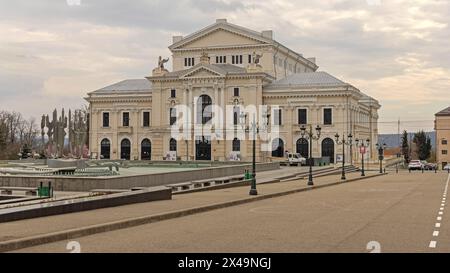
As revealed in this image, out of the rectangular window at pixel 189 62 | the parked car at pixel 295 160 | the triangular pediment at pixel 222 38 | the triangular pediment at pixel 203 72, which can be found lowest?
the parked car at pixel 295 160

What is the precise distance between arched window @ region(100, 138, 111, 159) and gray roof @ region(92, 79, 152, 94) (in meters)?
8.88

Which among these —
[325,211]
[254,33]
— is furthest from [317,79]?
[325,211]

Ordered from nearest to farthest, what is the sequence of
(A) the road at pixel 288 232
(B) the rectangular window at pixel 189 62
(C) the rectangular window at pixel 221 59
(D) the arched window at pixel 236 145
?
(A) the road at pixel 288 232 < (D) the arched window at pixel 236 145 < (C) the rectangular window at pixel 221 59 < (B) the rectangular window at pixel 189 62

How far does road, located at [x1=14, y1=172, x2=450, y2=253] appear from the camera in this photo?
14.6 m

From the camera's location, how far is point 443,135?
502ft

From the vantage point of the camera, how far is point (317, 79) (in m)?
105

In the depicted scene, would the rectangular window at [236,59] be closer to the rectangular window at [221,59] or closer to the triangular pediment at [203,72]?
the rectangular window at [221,59]

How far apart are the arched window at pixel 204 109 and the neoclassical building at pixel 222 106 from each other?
0.16 meters

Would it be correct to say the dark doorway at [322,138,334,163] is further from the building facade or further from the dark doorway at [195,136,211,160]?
the building facade

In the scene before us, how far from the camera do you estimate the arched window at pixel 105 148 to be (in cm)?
11338

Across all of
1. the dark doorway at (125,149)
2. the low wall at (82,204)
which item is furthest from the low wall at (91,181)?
the dark doorway at (125,149)

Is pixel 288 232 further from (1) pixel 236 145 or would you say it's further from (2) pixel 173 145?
(2) pixel 173 145

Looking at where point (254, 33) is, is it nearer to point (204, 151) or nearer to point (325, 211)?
point (204, 151)
